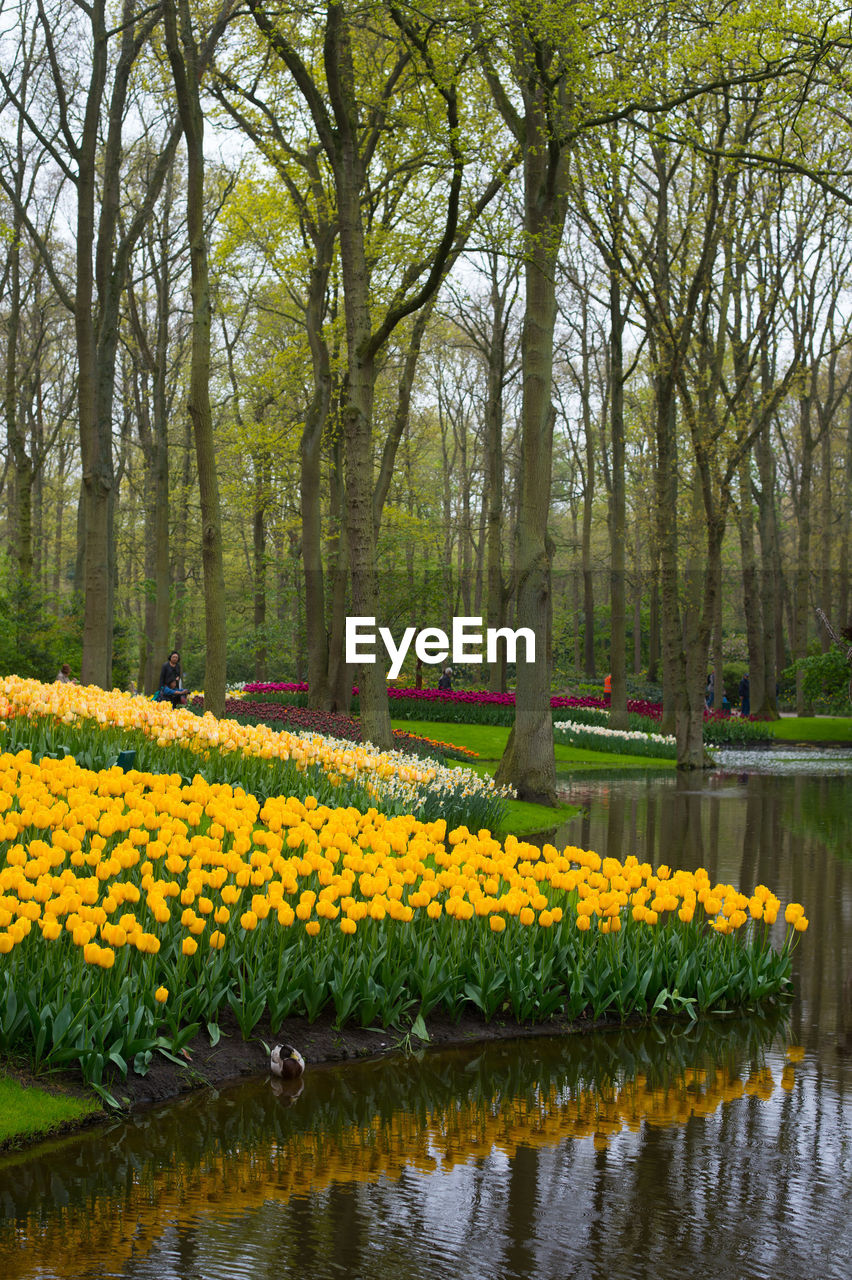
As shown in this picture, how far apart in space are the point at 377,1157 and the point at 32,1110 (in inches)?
48.8

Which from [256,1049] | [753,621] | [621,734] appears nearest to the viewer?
[256,1049]

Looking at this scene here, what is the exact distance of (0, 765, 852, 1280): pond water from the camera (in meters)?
3.28

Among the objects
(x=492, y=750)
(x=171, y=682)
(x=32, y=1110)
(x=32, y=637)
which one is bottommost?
(x=32, y=1110)

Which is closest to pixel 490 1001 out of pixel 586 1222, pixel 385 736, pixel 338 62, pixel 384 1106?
pixel 384 1106

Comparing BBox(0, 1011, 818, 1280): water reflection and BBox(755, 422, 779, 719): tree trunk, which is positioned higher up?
BBox(755, 422, 779, 719): tree trunk

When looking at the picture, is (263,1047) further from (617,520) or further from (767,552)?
(767,552)

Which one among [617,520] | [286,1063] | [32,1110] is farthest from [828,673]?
[32,1110]

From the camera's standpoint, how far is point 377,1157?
4.02 m

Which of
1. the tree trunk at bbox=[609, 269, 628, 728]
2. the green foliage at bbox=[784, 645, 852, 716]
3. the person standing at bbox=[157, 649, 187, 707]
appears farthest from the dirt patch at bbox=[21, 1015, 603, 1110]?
the green foliage at bbox=[784, 645, 852, 716]

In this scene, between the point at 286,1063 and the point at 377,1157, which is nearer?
the point at 377,1157

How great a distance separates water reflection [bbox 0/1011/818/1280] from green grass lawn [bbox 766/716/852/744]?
23608 millimetres

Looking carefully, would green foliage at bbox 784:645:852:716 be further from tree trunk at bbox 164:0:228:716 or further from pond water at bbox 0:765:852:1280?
pond water at bbox 0:765:852:1280

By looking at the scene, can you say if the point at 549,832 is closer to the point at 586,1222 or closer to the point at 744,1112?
the point at 744,1112

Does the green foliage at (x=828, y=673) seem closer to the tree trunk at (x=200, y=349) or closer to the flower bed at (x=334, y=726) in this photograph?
the flower bed at (x=334, y=726)
